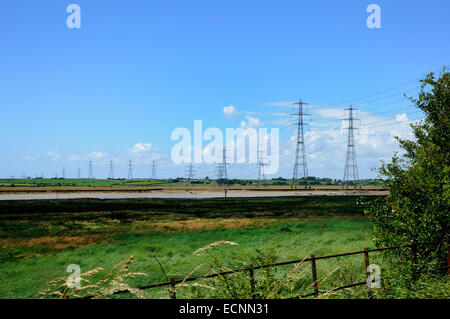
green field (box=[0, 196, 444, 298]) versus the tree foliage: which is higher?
the tree foliage

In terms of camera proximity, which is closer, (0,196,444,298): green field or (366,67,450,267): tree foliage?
(366,67,450,267): tree foliage

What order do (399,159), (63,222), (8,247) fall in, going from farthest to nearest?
(63,222) → (8,247) → (399,159)

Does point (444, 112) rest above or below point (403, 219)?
above

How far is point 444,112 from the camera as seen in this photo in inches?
634

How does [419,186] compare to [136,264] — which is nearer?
[419,186]

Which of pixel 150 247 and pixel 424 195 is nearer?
pixel 424 195

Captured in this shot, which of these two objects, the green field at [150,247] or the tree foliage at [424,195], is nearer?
the tree foliage at [424,195]

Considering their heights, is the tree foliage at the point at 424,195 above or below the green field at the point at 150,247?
above

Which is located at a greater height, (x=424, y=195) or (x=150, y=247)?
(x=424, y=195)

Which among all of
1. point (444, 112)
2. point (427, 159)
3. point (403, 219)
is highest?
point (444, 112)

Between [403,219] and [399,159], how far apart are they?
2.60 meters
